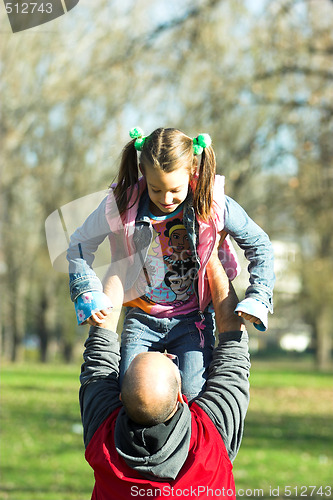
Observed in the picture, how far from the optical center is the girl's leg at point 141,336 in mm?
2920

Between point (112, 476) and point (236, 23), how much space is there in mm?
9696

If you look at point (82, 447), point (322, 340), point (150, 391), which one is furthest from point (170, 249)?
point (322, 340)

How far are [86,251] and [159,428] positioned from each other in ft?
2.80

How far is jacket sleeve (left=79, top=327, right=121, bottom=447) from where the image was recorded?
2654 millimetres

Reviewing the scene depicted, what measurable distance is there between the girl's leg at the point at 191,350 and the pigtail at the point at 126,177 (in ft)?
1.77

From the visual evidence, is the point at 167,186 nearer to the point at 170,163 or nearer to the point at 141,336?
the point at 170,163

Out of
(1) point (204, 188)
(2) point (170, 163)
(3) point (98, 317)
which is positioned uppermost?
(2) point (170, 163)

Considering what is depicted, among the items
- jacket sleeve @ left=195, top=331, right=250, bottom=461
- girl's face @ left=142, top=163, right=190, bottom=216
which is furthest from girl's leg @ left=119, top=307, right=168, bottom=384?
girl's face @ left=142, top=163, right=190, bottom=216

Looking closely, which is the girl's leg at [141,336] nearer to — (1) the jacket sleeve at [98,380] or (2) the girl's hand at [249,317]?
(1) the jacket sleeve at [98,380]

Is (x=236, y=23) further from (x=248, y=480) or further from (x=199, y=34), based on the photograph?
(x=248, y=480)

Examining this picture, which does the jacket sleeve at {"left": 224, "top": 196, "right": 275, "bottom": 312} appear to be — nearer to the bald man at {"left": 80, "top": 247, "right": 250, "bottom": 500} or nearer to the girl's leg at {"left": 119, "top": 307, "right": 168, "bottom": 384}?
the bald man at {"left": 80, "top": 247, "right": 250, "bottom": 500}

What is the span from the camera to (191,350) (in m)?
2.92

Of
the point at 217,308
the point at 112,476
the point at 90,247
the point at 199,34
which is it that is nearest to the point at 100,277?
the point at 90,247

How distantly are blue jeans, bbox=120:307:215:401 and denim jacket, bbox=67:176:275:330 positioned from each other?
0.41 feet
